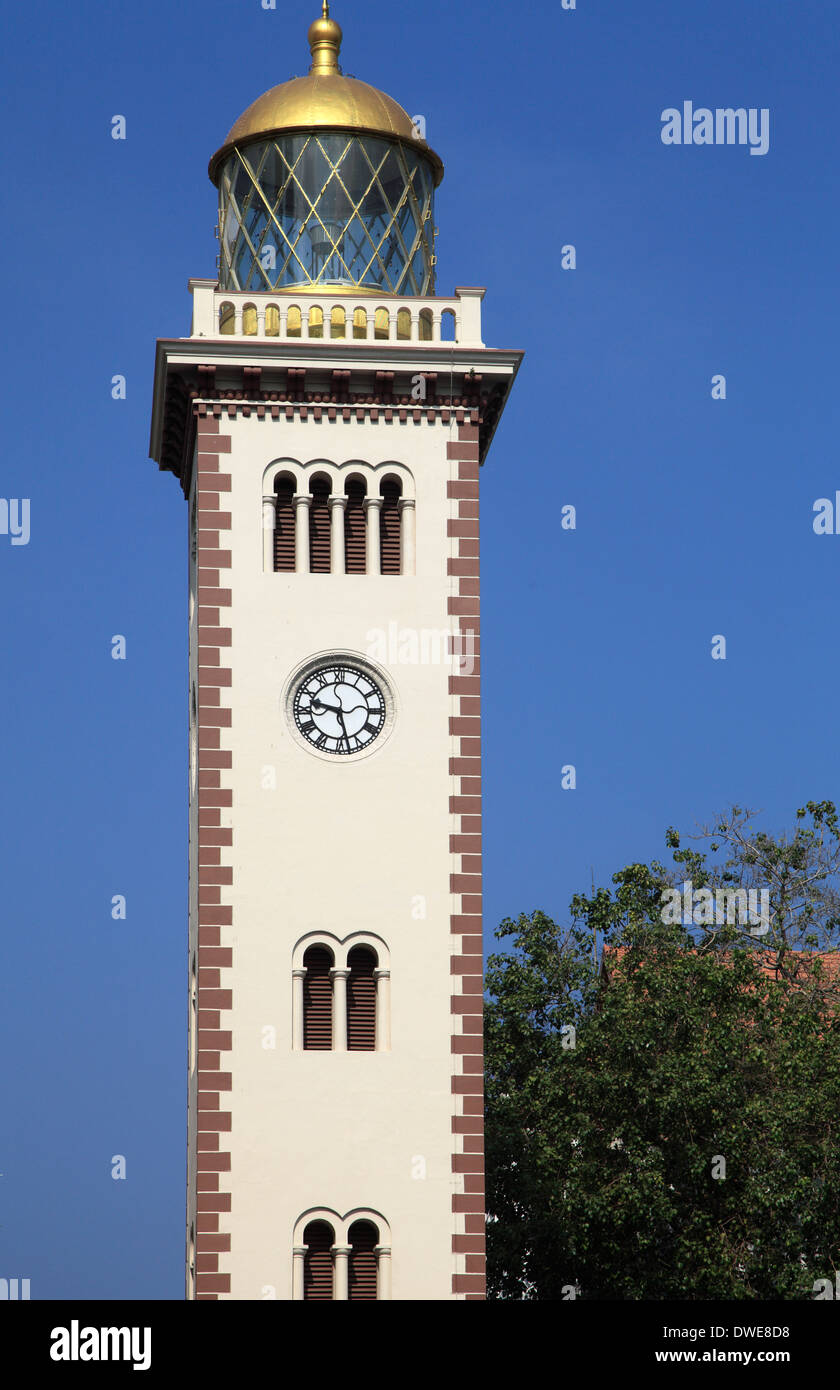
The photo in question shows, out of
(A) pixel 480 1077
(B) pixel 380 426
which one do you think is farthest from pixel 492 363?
(A) pixel 480 1077

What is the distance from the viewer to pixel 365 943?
3575 cm

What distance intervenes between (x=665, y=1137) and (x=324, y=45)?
1876 cm

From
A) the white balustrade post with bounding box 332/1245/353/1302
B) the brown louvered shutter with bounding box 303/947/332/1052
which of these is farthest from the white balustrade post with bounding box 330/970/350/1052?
the white balustrade post with bounding box 332/1245/353/1302

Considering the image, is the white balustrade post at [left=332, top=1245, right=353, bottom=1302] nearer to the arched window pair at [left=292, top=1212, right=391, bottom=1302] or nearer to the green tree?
the arched window pair at [left=292, top=1212, right=391, bottom=1302]

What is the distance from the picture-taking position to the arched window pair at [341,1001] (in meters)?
35.4

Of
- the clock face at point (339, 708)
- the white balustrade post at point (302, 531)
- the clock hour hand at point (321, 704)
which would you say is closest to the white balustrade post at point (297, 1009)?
the clock face at point (339, 708)

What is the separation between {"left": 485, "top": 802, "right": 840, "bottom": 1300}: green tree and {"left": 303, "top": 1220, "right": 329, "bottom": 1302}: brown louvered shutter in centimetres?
821

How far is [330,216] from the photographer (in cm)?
3862

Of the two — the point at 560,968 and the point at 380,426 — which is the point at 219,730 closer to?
the point at 380,426

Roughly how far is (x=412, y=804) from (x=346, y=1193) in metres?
5.55

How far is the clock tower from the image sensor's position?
114 feet

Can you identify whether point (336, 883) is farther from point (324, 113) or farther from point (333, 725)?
point (324, 113)

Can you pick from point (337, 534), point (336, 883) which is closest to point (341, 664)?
point (337, 534)

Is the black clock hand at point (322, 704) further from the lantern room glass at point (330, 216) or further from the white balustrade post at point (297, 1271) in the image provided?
the white balustrade post at point (297, 1271)
